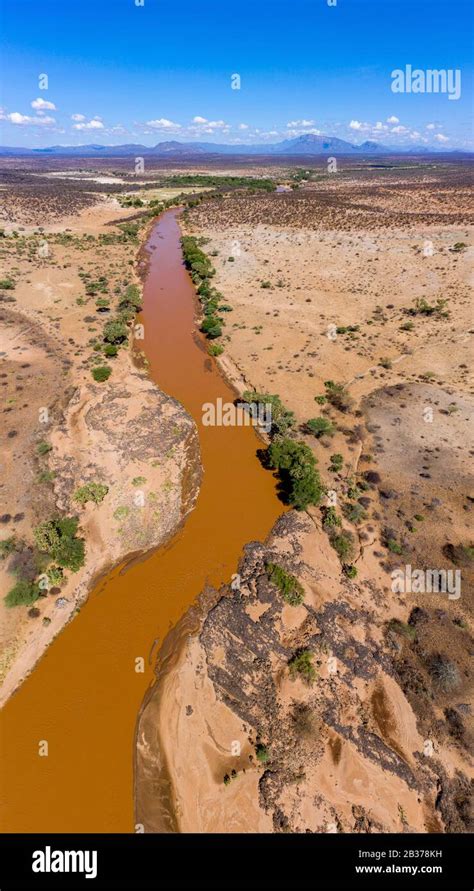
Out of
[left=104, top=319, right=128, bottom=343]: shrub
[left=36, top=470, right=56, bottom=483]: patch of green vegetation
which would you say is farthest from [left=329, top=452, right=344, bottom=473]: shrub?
[left=104, top=319, right=128, bottom=343]: shrub

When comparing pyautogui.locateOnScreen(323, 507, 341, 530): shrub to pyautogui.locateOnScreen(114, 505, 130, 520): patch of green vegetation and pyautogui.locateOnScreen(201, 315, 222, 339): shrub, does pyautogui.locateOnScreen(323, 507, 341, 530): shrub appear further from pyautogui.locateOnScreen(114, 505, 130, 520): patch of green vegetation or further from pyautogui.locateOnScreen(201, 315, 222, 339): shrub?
pyautogui.locateOnScreen(201, 315, 222, 339): shrub

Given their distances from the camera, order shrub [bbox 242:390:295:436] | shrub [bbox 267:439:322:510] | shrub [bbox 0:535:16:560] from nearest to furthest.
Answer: shrub [bbox 0:535:16:560], shrub [bbox 267:439:322:510], shrub [bbox 242:390:295:436]

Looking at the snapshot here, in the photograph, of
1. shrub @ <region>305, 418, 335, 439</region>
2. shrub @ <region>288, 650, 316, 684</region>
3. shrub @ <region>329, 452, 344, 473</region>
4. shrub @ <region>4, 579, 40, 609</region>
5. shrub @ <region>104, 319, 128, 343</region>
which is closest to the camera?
shrub @ <region>288, 650, 316, 684</region>

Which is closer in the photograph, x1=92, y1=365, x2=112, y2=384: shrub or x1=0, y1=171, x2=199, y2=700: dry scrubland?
x1=0, y1=171, x2=199, y2=700: dry scrubland

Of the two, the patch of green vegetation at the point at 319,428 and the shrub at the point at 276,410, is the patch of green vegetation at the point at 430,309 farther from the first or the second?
the patch of green vegetation at the point at 319,428

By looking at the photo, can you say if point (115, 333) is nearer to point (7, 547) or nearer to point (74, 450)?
point (74, 450)
